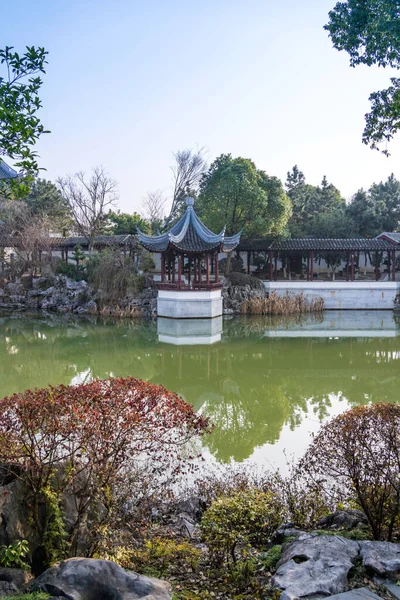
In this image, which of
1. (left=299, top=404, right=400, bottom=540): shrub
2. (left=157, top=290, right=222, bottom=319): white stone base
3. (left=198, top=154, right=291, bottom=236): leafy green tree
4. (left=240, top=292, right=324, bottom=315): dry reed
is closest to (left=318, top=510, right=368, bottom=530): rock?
(left=299, top=404, right=400, bottom=540): shrub

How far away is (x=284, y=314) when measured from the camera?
63.0ft

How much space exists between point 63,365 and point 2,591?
28.5 feet

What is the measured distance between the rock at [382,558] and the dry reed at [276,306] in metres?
16.6

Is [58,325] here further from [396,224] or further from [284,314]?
[396,224]

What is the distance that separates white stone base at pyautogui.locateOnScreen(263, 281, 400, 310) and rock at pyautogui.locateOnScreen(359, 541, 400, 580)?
60.8 ft

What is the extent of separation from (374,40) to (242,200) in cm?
1631

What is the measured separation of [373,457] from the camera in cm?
317

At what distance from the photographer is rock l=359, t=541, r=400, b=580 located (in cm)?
253

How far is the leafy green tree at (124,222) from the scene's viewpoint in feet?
95.1

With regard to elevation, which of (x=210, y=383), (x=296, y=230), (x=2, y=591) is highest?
(x=296, y=230)

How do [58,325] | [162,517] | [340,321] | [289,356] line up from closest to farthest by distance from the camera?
[162,517] < [289,356] < [58,325] < [340,321]

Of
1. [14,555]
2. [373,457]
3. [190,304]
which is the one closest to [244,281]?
[190,304]

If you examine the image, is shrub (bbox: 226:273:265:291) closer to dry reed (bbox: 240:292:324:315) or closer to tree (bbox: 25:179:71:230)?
dry reed (bbox: 240:292:324:315)

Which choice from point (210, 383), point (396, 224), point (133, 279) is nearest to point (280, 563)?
point (210, 383)
